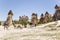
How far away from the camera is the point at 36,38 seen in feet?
48.1

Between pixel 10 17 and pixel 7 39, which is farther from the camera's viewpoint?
pixel 10 17

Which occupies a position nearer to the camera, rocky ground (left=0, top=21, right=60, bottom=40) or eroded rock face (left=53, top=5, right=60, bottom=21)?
rocky ground (left=0, top=21, right=60, bottom=40)

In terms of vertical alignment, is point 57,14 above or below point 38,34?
above

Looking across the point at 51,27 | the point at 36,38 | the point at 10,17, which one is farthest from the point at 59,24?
the point at 10,17

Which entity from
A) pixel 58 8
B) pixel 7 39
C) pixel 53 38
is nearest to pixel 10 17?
pixel 58 8

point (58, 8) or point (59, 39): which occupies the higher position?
point (58, 8)

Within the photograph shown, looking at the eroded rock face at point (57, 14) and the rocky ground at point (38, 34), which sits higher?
the eroded rock face at point (57, 14)

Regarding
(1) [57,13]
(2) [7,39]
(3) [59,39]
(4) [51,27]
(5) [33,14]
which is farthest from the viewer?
(5) [33,14]

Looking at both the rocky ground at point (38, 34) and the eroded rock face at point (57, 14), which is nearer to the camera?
the rocky ground at point (38, 34)

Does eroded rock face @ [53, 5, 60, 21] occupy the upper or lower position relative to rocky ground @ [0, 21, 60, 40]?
upper

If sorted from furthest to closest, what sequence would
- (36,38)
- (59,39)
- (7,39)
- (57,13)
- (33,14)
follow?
1. (33,14)
2. (57,13)
3. (7,39)
4. (36,38)
5. (59,39)

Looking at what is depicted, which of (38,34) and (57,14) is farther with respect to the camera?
(57,14)

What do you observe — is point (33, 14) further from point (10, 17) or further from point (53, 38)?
point (53, 38)

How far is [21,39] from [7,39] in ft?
5.41
